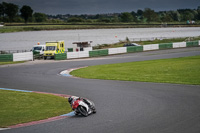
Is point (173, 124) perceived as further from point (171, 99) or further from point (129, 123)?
point (171, 99)

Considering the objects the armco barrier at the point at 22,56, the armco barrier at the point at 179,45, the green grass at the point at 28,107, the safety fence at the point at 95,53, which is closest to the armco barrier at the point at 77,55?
the safety fence at the point at 95,53

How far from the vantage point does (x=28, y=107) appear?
45.3 feet

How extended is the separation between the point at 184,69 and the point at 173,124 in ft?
56.9

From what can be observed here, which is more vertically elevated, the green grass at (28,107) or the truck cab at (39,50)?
the truck cab at (39,50)

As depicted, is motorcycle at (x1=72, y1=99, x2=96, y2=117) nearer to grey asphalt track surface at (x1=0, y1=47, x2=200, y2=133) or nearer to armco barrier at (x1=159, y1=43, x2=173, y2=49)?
grey asphalt track surface at (x1=0, y1=47, x2=200, y2=133)

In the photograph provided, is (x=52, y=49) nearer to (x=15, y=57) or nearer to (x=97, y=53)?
(x=15, y=57)

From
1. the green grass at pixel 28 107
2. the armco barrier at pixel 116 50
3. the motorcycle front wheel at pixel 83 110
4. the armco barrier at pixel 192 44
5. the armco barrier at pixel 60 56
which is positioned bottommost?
the green grass at pixel 28 107

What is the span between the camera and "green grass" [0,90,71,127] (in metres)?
11.7

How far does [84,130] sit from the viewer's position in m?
9.88

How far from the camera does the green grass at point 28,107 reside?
11.7m

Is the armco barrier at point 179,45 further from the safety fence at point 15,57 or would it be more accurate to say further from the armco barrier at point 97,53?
the safety fence at point 15,57

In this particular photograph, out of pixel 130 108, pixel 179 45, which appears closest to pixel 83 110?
pixel 130 108

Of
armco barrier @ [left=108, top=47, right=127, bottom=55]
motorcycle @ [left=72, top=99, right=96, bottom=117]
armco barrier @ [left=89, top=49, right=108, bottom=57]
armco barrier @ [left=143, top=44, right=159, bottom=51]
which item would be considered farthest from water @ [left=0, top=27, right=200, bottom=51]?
motorcycle @ [left=72, top=99, right=96, bottom=117]

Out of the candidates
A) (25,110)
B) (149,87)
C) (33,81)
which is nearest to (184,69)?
(149,87)
